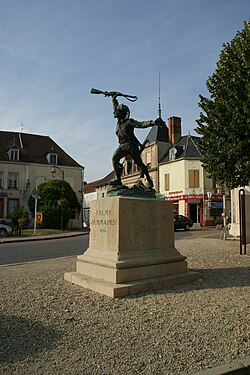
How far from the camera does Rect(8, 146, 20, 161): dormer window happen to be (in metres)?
38.9

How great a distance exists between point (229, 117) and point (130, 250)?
20.3ft

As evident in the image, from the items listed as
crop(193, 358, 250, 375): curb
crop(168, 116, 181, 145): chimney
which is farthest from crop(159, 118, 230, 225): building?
crop(193, 358, 250, 375): curb

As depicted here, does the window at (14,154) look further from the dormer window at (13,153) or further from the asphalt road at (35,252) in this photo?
the asphalt road at (35,252)

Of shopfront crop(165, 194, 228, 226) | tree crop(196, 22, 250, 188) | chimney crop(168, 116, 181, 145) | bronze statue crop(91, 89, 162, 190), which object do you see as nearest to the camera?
bronze statue crop(91, 89, 162, 190)

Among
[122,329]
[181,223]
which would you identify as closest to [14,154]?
[181,223]

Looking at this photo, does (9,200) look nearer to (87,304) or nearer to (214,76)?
(214,76)

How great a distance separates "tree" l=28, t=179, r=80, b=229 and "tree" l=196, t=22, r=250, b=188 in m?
20.5

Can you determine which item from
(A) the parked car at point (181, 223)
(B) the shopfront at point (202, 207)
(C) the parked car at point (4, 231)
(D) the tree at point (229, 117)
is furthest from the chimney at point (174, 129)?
(D) the tree at point (229, 117)

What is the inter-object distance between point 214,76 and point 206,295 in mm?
8212

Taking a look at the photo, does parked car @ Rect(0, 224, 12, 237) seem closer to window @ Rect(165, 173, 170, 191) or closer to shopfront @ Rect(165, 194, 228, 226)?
shopfront @ Rect(165, 194, 228, 226)

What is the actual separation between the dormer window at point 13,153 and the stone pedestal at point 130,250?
113 ft

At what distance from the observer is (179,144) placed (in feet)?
132

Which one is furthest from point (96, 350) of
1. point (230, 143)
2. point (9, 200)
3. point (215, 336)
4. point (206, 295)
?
point (9, 200)

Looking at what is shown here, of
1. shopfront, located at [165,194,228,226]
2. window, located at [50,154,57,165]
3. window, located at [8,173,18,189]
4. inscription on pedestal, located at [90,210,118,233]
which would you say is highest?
window, located at [50,154,57,165]
